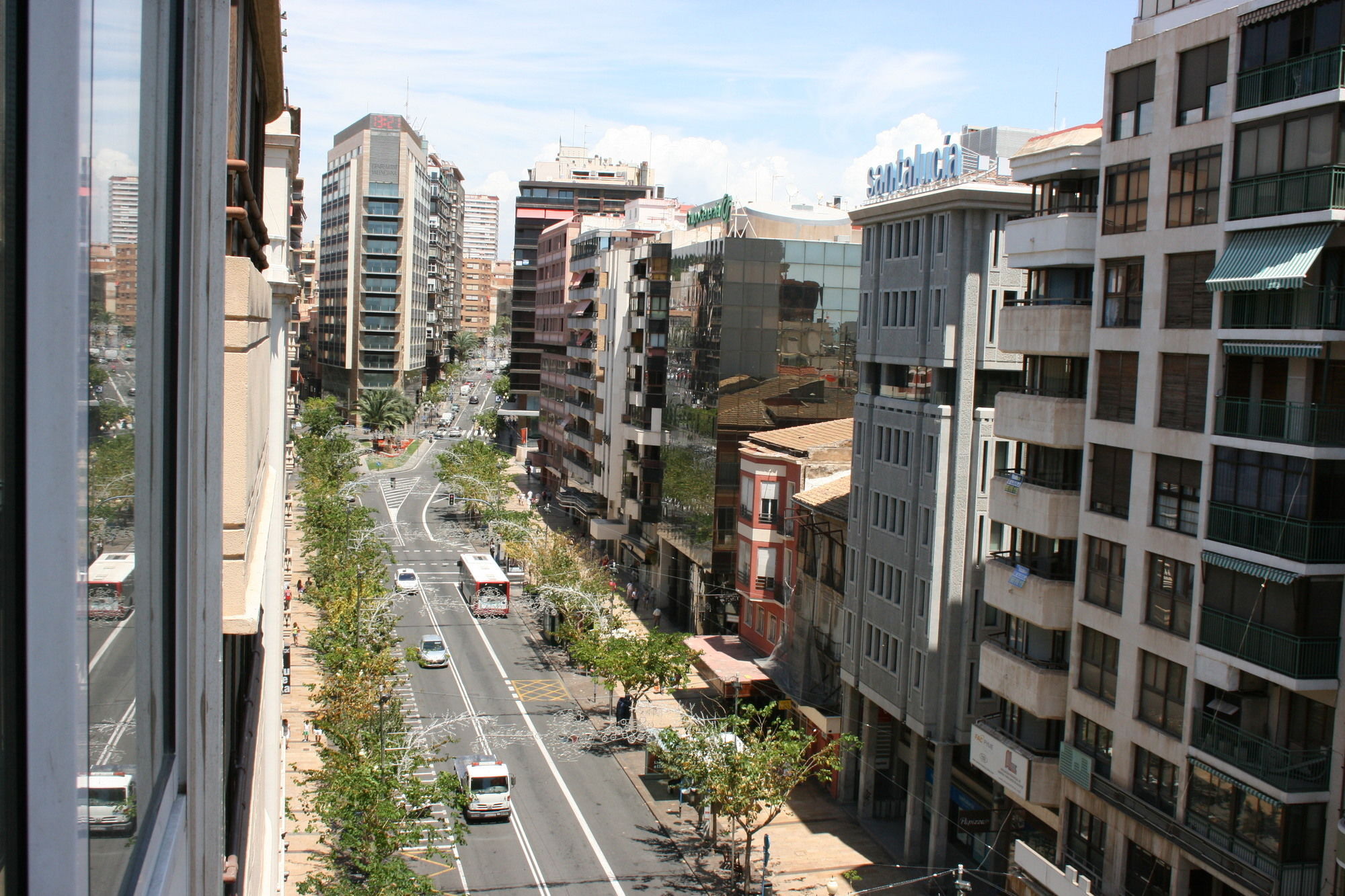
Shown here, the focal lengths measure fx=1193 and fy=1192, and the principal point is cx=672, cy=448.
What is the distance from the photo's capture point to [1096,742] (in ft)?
86.3

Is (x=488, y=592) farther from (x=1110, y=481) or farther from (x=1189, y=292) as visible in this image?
(x=1189, y=292)

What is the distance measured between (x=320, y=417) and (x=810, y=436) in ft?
248

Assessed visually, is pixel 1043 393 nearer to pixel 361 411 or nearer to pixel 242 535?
pixel 242 535

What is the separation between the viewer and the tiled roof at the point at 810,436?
47.7 metres

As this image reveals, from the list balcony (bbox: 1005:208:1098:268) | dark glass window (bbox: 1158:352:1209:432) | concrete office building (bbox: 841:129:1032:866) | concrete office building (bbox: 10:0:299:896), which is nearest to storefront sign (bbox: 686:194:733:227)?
concrete office building (bbox: 841:129:1032:866)

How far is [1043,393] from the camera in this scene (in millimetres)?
28703

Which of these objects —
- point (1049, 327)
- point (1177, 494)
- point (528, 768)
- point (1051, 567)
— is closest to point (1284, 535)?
point (1177, 494)

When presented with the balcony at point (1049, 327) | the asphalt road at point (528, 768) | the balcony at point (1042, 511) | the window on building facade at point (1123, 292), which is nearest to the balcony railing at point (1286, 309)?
the window on building facade at point (1123, 292)

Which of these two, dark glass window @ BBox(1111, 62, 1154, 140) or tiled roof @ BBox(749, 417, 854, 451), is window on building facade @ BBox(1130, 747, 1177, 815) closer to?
dark glass window @ BBox(1111, 62, 1154, 140)

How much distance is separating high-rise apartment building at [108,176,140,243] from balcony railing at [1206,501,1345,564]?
70.8 feet

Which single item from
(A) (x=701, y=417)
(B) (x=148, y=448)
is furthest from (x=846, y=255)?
(B) (x=148, y=448)

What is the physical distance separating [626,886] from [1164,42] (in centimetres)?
2470

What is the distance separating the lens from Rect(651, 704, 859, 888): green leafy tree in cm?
3222

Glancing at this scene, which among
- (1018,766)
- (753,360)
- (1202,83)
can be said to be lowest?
(1018,766)
